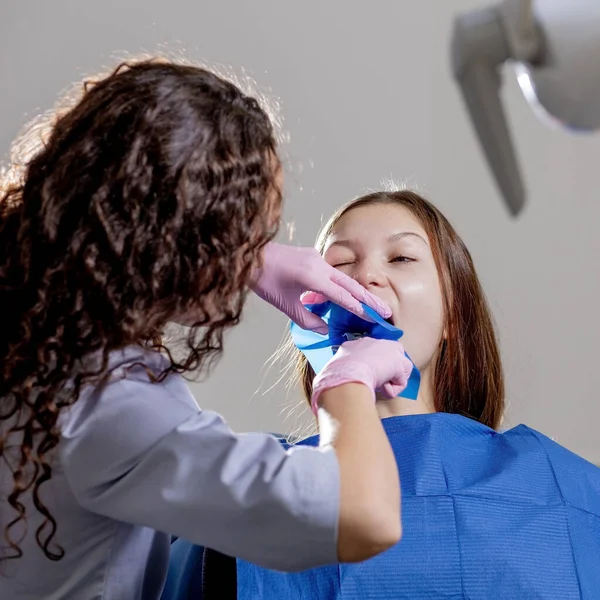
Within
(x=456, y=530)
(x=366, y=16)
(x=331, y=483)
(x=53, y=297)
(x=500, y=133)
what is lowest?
(x=456, y=530)

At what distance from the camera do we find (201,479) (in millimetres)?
1016

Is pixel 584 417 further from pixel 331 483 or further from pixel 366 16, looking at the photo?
pixel 331 483

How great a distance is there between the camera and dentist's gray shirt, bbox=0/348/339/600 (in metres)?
1.00

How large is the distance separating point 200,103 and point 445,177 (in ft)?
5.02

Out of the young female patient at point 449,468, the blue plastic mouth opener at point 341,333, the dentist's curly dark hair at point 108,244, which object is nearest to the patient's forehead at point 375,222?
the young female patient at point 449,468

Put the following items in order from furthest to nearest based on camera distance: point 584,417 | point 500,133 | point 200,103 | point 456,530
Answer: point 584,417 → point 456,530 → point 200,103 → point 500,133

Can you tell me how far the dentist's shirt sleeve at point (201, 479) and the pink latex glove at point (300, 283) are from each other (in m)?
0.41

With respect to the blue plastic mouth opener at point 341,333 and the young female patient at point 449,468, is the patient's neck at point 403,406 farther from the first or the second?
the blue plastic mouth opener at point 341,333

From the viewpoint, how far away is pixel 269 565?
1031 mm

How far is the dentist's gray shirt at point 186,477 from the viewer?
1.00 m

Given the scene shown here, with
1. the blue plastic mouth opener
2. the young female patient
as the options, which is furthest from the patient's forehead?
the blue plastic mouth opener

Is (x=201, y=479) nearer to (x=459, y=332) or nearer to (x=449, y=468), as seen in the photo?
(x=449, y=468)

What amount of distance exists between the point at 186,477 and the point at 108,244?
0.91 feet

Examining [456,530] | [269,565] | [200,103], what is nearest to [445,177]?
[456,530]
